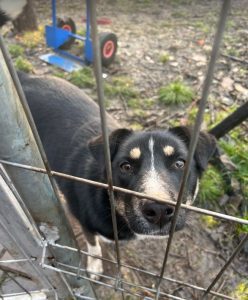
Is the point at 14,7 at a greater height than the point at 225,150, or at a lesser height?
greater

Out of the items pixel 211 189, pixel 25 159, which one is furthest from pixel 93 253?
pixel 25 159

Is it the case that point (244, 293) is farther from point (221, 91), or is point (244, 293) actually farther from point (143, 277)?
point (221, 91)

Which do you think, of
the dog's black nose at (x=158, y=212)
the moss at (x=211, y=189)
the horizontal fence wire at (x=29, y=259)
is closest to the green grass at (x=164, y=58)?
the moss at (x=211, y=189)

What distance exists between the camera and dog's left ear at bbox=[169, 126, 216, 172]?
2381mm

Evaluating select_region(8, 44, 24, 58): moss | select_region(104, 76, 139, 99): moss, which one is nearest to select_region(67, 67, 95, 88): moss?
select_region(104, 76, 139, 99): moss

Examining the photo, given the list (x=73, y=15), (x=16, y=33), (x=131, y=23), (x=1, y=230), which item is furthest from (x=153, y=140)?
(x=73, y=15)

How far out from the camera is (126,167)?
2.28 m

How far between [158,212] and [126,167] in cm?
61

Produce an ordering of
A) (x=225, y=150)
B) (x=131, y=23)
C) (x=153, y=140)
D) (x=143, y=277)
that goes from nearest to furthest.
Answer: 1. (x=153, y=140)
2. (x=143, y=277)
3. (x=225, y=150)
4. (x=131, y=23)

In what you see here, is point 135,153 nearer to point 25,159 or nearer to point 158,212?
point 158,212

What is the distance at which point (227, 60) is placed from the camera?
5641 millimetres

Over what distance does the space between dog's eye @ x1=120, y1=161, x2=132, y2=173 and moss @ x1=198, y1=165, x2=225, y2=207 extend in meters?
1.28

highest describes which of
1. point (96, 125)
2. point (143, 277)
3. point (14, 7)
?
point (14, 7)

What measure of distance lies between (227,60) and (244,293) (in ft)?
14.1
